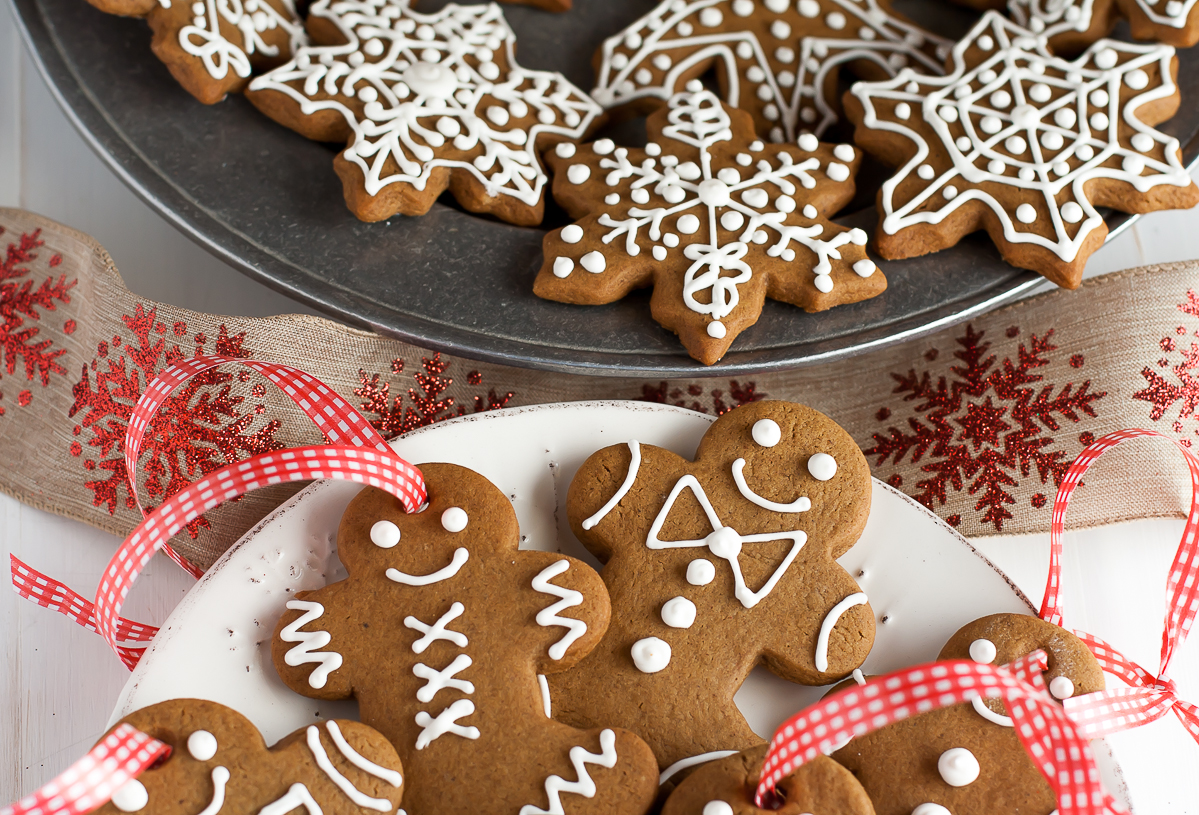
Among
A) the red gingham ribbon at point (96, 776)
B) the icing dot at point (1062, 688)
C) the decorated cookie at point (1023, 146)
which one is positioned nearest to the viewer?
the red gingham ribbon at point (96, 776)

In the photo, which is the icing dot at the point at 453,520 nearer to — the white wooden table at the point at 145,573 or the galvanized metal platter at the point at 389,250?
the galvanized metal platter at the point at 389,250

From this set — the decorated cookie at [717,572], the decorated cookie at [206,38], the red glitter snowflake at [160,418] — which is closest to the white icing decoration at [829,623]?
the decorated cookie at [717,572]

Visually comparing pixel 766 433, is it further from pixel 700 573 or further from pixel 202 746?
pixel 202 746

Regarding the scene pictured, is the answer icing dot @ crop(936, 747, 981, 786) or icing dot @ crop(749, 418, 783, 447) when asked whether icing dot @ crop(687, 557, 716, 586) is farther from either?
icing dot @ crop(936, 747, 981, 786)

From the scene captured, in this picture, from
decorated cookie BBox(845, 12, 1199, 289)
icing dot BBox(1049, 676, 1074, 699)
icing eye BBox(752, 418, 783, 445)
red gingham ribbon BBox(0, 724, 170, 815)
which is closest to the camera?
red gingham ribbon BBox(0, 724, 170, 815)

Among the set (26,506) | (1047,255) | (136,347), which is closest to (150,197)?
(136,347)

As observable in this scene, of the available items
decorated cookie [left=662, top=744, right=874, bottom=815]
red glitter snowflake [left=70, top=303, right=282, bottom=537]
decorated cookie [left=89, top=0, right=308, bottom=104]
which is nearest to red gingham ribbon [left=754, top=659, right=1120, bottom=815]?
decorated cookie [left=662, top=744, right=874, bottom=815]
